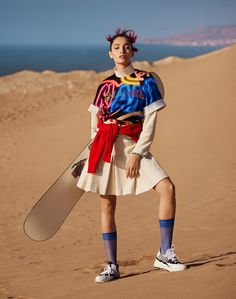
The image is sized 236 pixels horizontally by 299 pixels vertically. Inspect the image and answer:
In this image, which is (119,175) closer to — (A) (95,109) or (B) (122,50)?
(A) (95,109)

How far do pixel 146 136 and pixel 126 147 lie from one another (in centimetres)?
21

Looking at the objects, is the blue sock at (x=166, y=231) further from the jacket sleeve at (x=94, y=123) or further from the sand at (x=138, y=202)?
the jacket sleeve at (x=94, y=123)

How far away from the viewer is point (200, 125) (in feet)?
48.1

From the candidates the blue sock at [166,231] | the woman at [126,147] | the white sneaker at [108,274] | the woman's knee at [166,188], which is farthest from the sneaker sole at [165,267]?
the woman's knee at [166,188]

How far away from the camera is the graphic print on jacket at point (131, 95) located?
4.90 metres

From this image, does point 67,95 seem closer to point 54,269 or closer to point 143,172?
point 54,269

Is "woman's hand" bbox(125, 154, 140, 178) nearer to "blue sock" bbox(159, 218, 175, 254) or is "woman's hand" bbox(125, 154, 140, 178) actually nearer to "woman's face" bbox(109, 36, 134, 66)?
"blue sock" bbox(159, 218, 175, 254)

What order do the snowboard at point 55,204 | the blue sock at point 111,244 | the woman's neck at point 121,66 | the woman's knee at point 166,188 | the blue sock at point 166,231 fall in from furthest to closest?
the snowboard at point 55,204 < the blue sock at point 111,244 < the woman's neck at point 121,66 < the blue sock at point 166,231 < the woman's knee at point 166,188

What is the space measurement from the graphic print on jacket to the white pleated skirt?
0.62 ft

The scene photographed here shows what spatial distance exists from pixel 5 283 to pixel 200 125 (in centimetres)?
926

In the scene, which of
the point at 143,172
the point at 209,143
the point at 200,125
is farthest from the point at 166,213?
the point at 200,125

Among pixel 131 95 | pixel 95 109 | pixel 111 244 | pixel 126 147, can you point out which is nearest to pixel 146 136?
pixel 126 147

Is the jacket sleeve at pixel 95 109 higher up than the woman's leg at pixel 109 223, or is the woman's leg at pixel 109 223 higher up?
the jacket sleeve at pixel 95 109

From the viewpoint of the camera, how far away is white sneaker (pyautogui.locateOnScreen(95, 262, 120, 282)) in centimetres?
505
